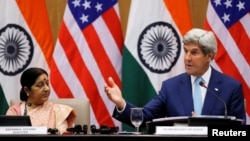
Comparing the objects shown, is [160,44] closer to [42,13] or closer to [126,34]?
[126,34]

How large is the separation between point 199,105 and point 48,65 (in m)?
1.98

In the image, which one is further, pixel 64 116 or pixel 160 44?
pixel 160 44

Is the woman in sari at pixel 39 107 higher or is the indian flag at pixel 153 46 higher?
the indian flag at pixel 153 46

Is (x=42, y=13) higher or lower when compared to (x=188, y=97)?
higher

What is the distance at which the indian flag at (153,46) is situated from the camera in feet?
22.2

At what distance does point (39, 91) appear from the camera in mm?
6004

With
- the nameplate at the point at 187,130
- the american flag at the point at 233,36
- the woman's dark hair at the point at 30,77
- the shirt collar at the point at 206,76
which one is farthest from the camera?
the american flag at the point at 233,36

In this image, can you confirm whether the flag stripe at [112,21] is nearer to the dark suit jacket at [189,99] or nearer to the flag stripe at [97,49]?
the flag stripe at [97,49]

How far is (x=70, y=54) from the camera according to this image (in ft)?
22.3

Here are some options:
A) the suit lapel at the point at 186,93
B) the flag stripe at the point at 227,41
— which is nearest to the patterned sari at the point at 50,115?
the suit lapel at the point at 186,93

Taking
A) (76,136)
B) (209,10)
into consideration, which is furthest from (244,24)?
(76,136)

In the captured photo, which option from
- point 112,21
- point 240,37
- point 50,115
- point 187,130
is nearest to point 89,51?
point 112,21

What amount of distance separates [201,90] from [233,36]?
1375 millimetres

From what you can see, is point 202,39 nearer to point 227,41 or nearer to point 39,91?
point 227,41
